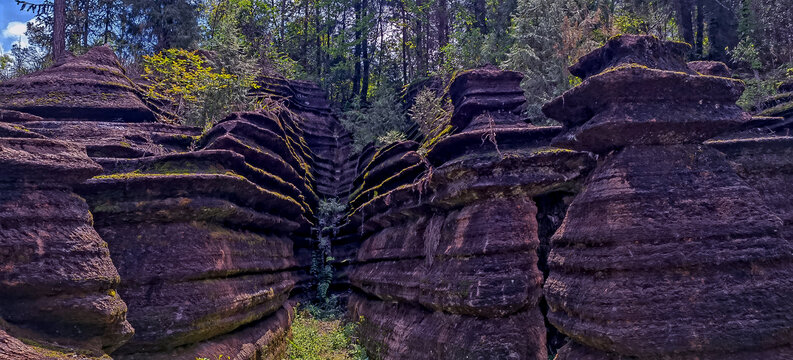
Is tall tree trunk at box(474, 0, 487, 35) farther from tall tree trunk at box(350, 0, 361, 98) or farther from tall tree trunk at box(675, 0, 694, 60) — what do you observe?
tall tree trunk at box(675, 0, 694, 60)

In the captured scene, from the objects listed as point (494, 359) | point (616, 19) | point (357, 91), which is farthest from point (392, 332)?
point (357, 91)

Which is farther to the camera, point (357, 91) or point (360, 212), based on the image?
point (357, 91)

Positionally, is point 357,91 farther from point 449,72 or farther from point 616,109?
point 616,109

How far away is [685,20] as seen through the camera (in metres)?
15.8

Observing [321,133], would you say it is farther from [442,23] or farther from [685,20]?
[685,20]

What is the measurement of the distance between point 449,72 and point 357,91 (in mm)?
10946

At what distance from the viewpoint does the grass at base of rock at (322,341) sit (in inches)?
329

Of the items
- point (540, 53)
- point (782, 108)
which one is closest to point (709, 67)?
point (782, 108)

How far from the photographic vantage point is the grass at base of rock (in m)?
8.36

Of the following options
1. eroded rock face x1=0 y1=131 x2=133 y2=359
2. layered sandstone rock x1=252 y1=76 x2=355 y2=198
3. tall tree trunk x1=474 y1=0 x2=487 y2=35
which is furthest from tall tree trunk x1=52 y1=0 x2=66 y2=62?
tall tree trunk x1=474 y1=0 x2=487 y2=35

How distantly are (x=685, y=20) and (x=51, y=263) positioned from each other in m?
18.5

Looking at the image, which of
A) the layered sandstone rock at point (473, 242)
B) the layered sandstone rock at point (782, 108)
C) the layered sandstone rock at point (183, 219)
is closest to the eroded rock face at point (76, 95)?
the layered sandstone rock at point (183, 219)

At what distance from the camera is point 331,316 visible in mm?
11953

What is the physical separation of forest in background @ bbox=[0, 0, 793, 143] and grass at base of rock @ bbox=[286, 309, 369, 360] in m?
5.28
